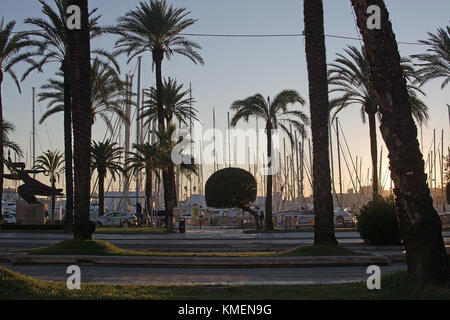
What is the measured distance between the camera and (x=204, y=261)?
17.1m

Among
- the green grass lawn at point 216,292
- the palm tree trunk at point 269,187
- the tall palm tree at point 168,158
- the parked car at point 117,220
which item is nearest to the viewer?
the green grass lawn at point 216,292

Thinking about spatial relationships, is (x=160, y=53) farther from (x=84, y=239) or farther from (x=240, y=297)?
(x=240, y=297)

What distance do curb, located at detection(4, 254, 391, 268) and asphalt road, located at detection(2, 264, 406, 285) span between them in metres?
0.50

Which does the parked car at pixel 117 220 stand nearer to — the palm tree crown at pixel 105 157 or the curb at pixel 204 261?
the palm tree crown at pixel 105 157

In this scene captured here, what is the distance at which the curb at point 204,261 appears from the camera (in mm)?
16719

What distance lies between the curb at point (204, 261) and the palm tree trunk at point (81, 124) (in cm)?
202

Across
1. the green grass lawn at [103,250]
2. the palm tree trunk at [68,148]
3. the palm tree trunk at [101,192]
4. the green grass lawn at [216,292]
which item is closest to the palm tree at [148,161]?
the palm tree trunk at [101,192]

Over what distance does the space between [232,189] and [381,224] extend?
23.1m

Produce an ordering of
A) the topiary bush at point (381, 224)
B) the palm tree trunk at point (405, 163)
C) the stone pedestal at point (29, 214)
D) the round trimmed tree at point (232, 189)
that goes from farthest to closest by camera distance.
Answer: the round trimmed tree at point (232, 189), the stone pedestal at point (29, 214), the topiary bush at point (381, 224), the palm tree trunk at point (405, 163)

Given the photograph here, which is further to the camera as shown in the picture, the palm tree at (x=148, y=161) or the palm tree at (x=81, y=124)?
the palm tree at (x=148, y=161)

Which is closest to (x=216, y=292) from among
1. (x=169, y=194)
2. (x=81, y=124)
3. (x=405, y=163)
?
(x=405, y=163)

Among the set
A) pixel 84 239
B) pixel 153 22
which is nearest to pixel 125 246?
pixel 84 239

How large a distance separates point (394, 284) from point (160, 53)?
38431 millimetres

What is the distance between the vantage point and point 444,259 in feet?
30.4
